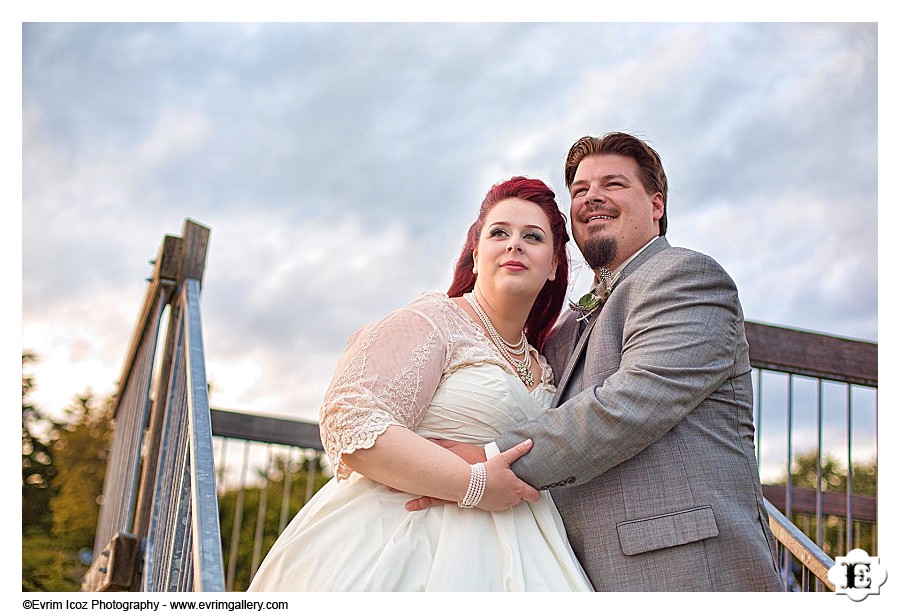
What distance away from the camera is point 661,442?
2.38 meters

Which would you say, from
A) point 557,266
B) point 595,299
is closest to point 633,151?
point 557,266

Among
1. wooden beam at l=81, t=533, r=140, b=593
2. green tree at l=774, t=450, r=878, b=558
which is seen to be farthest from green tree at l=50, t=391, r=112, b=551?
green tree at l=774, t=450, r=878, b=558

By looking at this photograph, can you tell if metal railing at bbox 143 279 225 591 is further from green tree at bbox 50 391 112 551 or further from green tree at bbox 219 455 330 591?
green tree at bbox 50 391 112 551

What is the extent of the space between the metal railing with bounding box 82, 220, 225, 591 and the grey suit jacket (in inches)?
36.0

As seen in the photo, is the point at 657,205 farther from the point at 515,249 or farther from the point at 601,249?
the point at 515,249

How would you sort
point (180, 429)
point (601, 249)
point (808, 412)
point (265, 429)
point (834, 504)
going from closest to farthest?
point (601, 249) → point (180, 429) → point (834, 504) → point (265, 429) → point (808, 412)

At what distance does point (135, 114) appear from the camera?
270 inches

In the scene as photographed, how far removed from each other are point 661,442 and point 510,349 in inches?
22.4

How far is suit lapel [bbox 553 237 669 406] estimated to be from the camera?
2.61 meters

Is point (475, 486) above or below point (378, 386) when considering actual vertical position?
below

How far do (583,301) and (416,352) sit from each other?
2.04 ft
